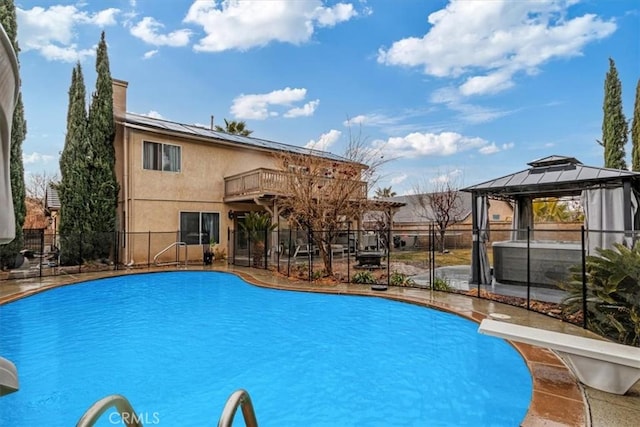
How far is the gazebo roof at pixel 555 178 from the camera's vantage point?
7738mm

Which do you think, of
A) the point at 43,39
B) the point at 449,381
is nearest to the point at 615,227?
the point at 449,381

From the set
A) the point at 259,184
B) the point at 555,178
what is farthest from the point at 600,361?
the point at 259,184

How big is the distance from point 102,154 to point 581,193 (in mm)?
16472

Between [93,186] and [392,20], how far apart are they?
13.0m

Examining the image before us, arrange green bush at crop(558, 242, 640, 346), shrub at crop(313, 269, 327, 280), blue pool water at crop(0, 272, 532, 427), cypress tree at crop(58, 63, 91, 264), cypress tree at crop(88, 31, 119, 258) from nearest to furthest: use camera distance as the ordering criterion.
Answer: blue pool water at crop(0, 272, 532, 427), green bush at crop(558, 242, 640, 346), shrub at crop(313, 269, 327, 280), cypress tree at crop(58, 63, 91, 264), cypress tree at crop(88, 31, 119, 258)

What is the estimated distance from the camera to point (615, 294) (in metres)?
5.08

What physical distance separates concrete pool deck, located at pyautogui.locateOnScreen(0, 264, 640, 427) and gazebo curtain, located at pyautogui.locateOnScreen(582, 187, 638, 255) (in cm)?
255

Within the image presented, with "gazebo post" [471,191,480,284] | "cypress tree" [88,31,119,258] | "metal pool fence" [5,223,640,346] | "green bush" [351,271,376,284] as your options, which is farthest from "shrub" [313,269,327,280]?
"cypress tree" [88,31,119,258]

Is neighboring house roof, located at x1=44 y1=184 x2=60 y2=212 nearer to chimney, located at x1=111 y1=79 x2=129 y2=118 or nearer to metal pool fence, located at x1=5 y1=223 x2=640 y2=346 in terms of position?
metal pool fence, located at x1=5 y1=223 x2=640 y2=346

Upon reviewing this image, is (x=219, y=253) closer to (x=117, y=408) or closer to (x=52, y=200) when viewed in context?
(x=52, y=200)

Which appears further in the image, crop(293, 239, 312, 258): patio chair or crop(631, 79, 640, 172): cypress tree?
crop(293, 239, 312, 258): patio chair

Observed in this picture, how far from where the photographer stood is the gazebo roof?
25.4 feet

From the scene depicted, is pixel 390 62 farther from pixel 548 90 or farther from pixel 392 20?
pixel 548 90

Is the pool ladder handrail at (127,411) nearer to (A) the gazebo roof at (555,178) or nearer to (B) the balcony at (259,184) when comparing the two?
(A) the gazebo roof at (555,178)
